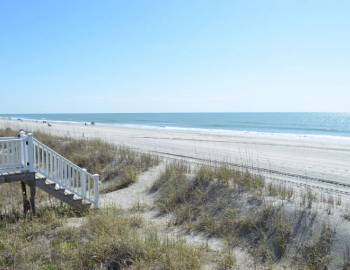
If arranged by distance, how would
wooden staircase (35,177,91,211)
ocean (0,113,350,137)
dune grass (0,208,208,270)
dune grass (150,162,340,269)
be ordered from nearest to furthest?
dune grass (0,208,208,270)
dune grass (150,162,340,269)
wooden staircase (35,177,91,211)
ocean (0,113,350,137)

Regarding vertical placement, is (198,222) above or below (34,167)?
below

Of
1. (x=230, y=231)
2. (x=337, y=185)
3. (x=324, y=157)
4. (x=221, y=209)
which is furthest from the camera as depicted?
(x=324, y=157)

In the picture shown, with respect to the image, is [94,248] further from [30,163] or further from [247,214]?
[30,163]

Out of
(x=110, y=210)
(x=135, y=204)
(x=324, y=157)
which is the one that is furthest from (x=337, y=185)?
(x=324, y=157)

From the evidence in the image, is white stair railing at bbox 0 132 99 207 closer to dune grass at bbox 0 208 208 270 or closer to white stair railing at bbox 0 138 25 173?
white stair railing at bbox 0 138 25 173

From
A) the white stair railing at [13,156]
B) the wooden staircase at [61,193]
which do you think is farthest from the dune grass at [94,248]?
the white stair railing at [13,156]

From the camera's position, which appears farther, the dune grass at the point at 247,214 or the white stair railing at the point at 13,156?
the white stair railing at the point at 13,156

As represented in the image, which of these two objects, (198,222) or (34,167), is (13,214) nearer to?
(34,167)

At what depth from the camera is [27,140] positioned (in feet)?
33.0

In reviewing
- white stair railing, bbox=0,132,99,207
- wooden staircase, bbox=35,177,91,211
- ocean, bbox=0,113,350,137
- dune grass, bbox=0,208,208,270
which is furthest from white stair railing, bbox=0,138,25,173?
ocean, bbox=0,113,350,137

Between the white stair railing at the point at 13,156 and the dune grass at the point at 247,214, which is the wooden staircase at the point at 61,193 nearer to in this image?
the white stair railing at the point at 13,156

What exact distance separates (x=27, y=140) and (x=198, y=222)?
16.1 ft

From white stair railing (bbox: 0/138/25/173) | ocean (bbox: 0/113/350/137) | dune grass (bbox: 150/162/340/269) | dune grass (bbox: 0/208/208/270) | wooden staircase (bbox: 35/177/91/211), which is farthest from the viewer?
ocean (bbox: 0/113/350/137)

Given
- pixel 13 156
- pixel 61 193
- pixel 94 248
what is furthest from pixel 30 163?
pixel 94 248
